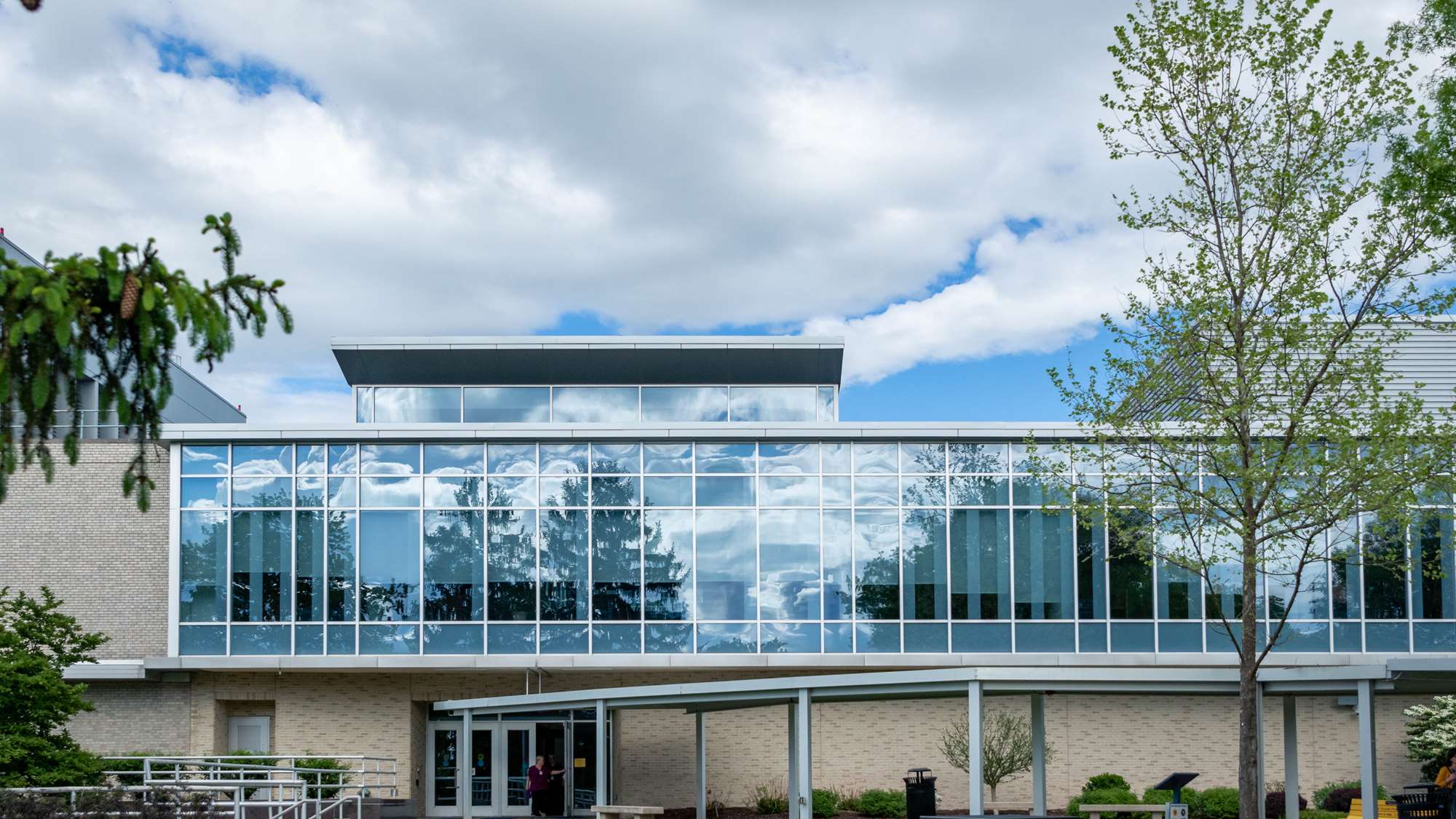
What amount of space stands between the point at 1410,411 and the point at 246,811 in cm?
1775

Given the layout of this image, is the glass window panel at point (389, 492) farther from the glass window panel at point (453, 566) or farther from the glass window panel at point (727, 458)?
the glass window panel at point (727, 458)

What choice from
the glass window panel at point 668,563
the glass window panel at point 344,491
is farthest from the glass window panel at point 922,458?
the glass window panel at point 344,491

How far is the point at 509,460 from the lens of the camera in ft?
99.6

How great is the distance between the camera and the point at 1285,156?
16531mm

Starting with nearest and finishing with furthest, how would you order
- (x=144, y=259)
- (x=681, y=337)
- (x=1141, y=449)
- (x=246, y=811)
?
(x=144, y=259) < (x=1141, y=449) < (x=246, y=811) < (x=681, y=337)

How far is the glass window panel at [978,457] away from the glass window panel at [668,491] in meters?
5.55

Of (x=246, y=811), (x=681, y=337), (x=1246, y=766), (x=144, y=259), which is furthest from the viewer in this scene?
(x=681, y=337)

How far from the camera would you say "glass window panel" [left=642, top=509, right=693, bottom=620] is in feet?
97.8

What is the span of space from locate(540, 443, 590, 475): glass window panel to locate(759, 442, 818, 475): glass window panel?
3739 millimetres

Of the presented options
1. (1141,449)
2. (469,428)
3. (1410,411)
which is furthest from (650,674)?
(1410,411)

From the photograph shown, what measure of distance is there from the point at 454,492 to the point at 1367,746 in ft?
63.5

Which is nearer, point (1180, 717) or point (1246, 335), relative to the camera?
point (1246, 335)

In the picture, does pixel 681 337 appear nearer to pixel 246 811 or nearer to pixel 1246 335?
pixel 246 811

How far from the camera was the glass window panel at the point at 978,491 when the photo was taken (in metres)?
29.8
